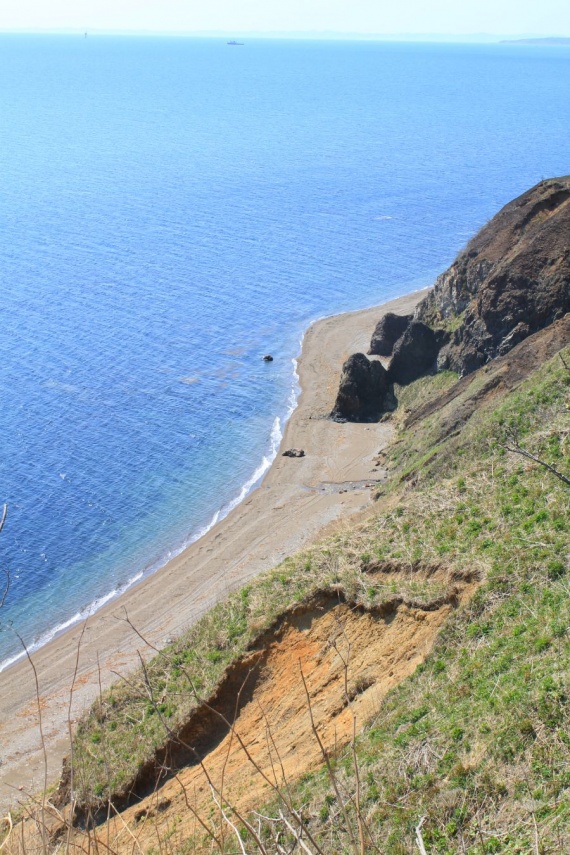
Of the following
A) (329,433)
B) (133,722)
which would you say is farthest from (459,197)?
(133,722)

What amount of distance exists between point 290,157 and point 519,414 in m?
127

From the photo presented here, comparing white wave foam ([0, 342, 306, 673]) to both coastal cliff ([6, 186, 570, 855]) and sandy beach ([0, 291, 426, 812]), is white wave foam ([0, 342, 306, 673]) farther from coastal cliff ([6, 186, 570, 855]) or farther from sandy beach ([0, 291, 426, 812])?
coastal cliff ([6, 186, 570, 855])

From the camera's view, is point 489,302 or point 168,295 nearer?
point 489,302

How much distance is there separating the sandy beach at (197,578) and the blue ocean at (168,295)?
146cm

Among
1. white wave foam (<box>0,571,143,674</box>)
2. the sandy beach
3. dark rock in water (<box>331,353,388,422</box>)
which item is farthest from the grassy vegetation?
dark rock in water (<box>331,353,388,422</box>)

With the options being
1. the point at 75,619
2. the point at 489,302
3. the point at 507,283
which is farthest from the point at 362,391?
the point at 75,619

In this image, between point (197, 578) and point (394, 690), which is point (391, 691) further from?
point (197, 578)

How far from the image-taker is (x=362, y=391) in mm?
50531

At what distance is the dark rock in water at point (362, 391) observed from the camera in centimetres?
5012

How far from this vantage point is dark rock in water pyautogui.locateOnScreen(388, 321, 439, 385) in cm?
4953

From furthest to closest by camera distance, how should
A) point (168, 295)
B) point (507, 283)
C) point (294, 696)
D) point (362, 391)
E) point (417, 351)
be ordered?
1. point (168, 295)
2. point (362, 391)
3. point (417, 351)
4. point (507, 283)
5. point (294, 696)

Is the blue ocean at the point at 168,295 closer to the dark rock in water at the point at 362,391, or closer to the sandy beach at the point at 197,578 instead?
the sandy beach at the point at 197,578

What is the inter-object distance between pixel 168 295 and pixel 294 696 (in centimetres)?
6284

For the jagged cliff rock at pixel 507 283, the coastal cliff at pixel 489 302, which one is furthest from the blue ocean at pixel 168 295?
the jagged cliff rock at pixel 507 283
